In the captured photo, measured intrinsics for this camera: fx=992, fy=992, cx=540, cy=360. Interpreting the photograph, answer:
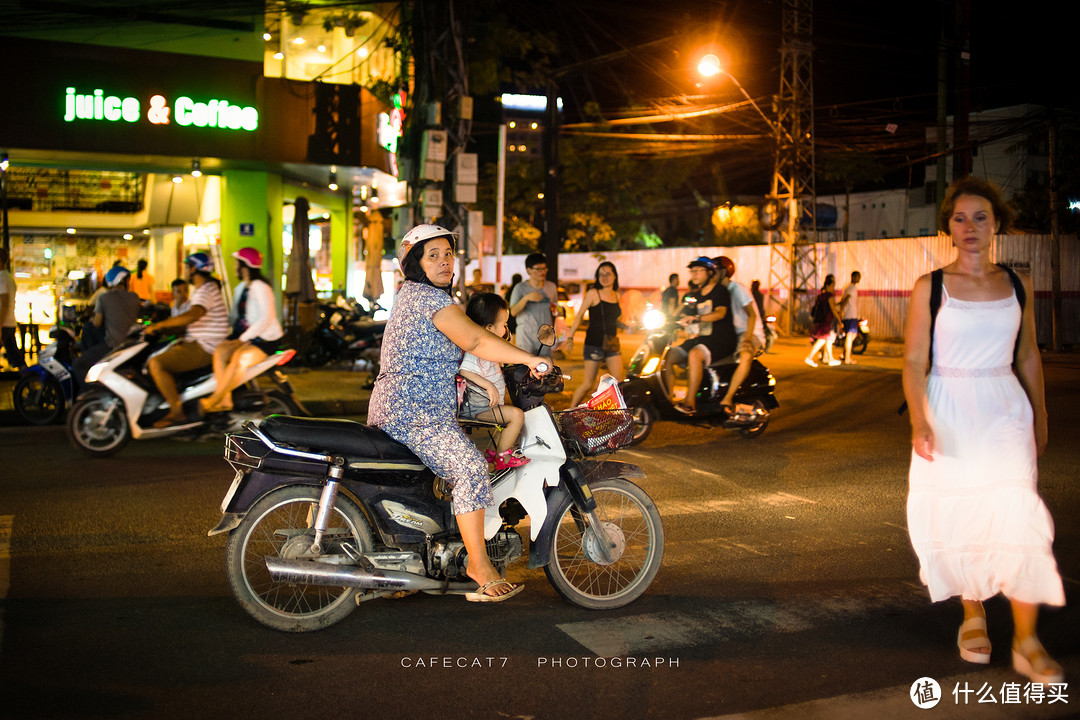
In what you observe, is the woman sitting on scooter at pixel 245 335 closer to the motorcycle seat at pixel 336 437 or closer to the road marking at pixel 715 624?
the motorcycle seat at pixel 336 437

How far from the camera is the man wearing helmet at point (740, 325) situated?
10469mm

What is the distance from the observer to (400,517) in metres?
4.70

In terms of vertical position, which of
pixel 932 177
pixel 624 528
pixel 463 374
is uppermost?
pixel 932 177

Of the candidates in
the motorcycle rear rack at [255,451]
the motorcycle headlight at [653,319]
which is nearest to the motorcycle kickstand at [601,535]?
the motorcycle rear rack at [255,451]

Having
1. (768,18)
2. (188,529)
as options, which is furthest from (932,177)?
(188,529)

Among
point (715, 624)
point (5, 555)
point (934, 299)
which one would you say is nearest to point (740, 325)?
point (715, 624)

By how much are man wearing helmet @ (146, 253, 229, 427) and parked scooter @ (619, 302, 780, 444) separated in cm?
413

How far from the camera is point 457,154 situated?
14.0 m

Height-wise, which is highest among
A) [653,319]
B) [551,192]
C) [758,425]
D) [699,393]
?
[551,192]

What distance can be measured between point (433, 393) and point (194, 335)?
5.55m

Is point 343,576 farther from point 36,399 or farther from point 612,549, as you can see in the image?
point 36,399

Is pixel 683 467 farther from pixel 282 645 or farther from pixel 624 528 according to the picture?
pixel 282 645

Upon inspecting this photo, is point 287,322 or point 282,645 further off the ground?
point 287,322

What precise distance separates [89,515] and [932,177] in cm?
4536
